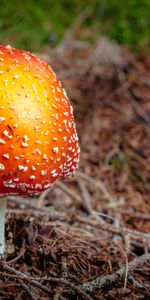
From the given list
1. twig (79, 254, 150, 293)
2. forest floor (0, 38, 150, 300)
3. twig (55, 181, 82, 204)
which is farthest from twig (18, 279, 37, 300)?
twig (55, 181, 82, 204)

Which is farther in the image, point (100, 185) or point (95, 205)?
Result: point (100, 185)

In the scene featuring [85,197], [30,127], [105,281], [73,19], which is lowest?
[105,281]

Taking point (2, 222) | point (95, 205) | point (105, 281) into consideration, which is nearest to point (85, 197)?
point (95, 205)

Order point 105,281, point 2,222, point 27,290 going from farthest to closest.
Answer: point 2,222, point 105,281, point 27,290

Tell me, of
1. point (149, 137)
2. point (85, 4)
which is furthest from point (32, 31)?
point (149, 137)

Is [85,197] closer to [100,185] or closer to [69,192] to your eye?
[69,192]

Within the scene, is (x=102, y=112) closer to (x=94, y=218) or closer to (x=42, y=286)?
(x=94, y=218)

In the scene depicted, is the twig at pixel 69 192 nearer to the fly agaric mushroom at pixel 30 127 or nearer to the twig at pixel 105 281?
the twig at pixel 105 281
